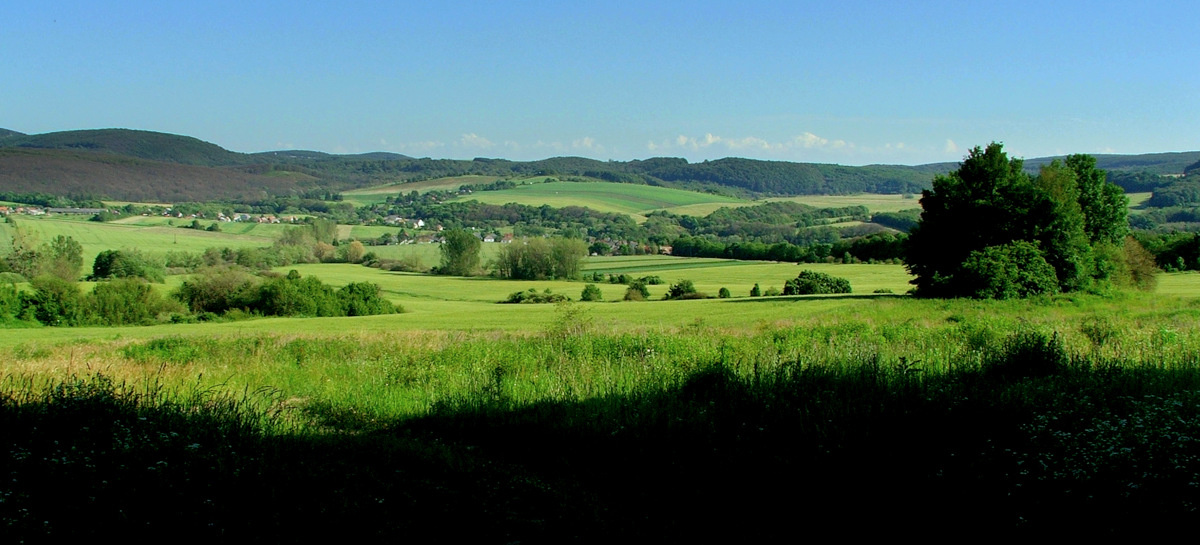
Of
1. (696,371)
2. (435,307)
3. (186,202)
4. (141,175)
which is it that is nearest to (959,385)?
(696,371)

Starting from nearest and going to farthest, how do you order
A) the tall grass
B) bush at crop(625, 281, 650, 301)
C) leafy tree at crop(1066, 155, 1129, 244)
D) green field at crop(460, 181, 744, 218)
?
the tall grass, leafy tree at crop(1066, 155, 1129, 244), bush at crop(625, 281, 650, 301), green field at crop(460, 181, 744, 218)

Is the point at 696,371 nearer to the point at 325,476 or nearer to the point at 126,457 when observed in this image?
the point at 325,476

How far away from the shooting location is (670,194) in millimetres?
194375

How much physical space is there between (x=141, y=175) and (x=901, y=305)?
587 feet

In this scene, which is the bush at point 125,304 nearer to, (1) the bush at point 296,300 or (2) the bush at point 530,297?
(1) the bush at point 296,300

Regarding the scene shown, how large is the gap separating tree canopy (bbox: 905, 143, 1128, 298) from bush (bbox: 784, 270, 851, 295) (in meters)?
19.5

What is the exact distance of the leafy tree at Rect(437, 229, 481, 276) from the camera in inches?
3824

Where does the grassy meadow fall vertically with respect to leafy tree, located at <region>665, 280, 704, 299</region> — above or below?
above

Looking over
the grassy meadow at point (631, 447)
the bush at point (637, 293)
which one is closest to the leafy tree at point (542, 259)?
the bush at point (637, 293)

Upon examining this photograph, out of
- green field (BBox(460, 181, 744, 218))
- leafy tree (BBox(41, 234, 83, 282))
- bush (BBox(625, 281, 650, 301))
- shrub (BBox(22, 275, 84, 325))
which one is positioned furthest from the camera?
green field (BBox(460, 181, 744, 218))

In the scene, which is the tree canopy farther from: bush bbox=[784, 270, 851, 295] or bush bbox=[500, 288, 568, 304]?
bush bbox=[500, 288, 568, 304]

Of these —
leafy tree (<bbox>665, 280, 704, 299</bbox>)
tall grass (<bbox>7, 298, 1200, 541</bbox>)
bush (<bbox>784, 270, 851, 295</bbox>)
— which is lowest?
leafy tree (<bbox>665, 280, 704, 299</bbox>)

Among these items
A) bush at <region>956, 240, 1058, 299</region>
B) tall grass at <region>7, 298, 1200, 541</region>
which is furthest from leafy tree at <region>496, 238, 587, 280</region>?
tall grass at <region>7, 298, 1200, 541</region>

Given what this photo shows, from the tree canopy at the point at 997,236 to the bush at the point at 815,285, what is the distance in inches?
767
